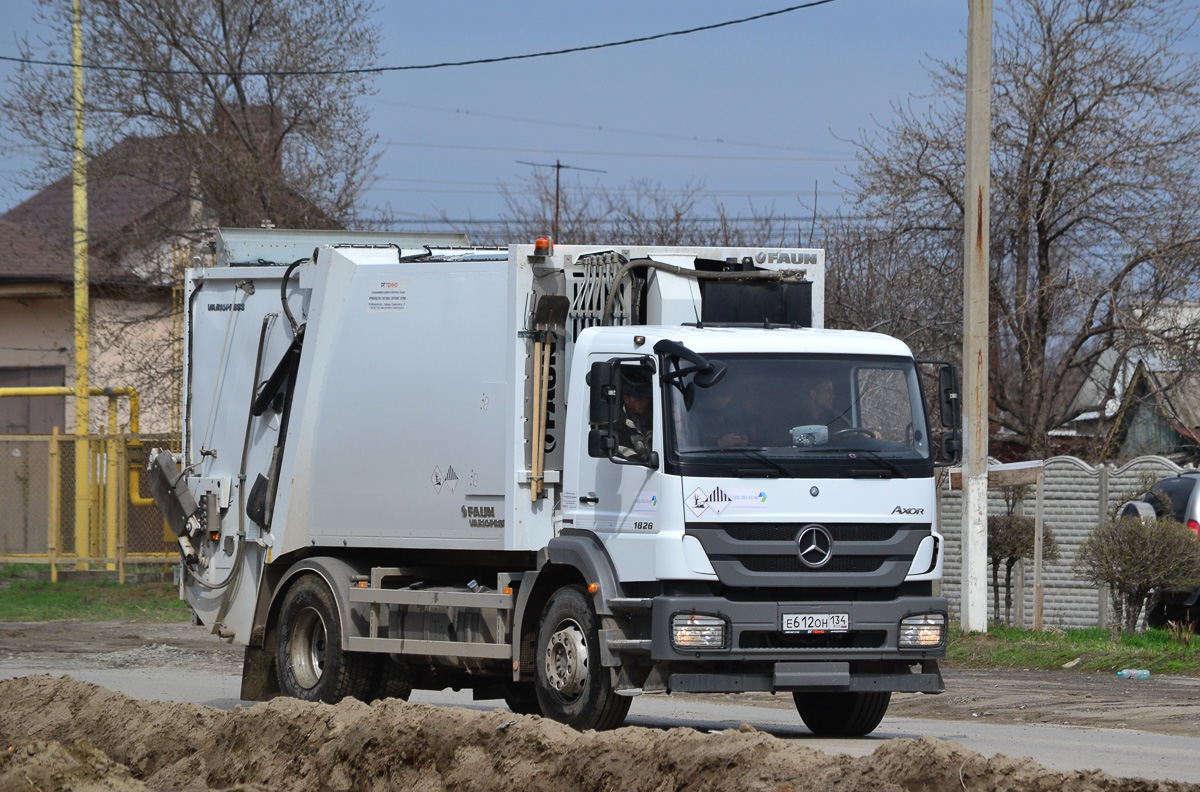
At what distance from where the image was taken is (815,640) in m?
10.0

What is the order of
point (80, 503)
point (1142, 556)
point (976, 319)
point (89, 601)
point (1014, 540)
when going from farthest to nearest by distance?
point (80, 503) < point (89, 601) < point (1014, 540) < point (976, 319) < point (1142, 556)

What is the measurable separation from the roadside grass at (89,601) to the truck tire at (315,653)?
962 cm

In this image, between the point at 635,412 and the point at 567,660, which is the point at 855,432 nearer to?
the point at 635,412

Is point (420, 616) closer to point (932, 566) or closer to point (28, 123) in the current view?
point (932, 566)

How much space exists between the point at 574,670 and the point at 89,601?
15.2 metres

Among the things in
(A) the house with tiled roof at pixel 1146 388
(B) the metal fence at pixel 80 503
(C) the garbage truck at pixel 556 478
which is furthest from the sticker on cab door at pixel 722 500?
(B) the metal fence at pixel 80 503

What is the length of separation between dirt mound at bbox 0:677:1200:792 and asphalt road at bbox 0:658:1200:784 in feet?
4.48

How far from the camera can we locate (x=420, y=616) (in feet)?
38.4

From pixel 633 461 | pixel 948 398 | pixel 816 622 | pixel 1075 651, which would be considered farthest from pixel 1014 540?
pixel 633 461

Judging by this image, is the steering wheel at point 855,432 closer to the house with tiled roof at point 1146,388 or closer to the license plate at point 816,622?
the license plate at point 816,622

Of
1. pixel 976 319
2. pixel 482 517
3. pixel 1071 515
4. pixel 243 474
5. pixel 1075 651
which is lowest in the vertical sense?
pixel 1075 651

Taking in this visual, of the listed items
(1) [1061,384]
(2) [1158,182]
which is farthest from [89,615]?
(2) [1158,182]

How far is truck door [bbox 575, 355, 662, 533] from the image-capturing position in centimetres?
1001

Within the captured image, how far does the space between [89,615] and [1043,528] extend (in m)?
12.4
